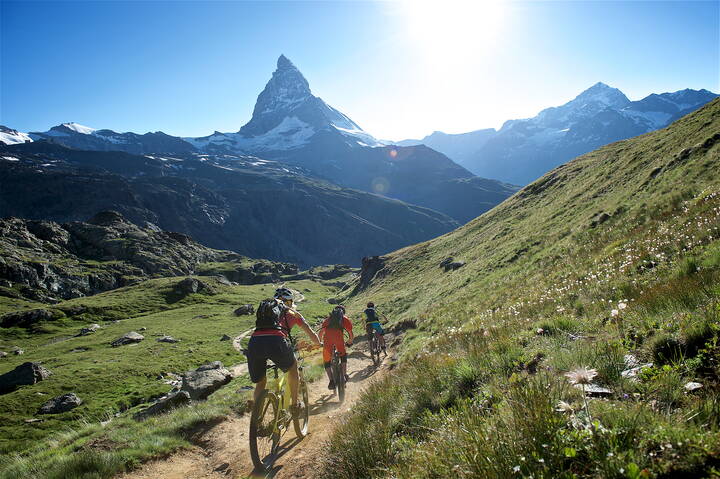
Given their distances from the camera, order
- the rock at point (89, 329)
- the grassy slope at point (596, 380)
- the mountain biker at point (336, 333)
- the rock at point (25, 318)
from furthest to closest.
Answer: the rock at point (25, 318) < the rock at point (89, 329) < the mountain biker at point (336, 333) < the grassy slope at point (596, 380)

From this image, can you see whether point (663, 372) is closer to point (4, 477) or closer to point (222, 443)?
point (222, 443)

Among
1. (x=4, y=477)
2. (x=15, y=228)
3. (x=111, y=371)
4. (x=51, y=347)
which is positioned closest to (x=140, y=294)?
(x=51, y=347)

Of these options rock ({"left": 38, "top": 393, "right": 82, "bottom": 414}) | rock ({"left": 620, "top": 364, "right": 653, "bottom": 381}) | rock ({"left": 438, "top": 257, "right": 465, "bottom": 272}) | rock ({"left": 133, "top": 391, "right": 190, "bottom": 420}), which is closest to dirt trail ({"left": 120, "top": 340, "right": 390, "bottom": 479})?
rock ({"left": 133, "top": 391, "right": 190, "bottom": 420})

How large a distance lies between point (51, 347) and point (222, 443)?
55.0m

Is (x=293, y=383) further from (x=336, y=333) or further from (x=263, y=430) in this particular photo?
(x=336, y=333)

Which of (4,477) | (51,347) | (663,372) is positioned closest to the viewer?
(663,372)

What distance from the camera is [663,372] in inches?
142

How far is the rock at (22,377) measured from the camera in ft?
91.8

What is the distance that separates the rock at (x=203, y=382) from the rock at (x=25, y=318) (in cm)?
6169

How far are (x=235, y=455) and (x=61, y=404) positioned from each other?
2500 centimetres

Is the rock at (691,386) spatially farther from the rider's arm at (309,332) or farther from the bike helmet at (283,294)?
the bike helmet at (283,294)

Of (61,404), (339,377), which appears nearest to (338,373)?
(339,377)

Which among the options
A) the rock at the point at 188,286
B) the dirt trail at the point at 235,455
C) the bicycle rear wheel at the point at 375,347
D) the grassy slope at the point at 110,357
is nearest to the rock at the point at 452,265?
the bicycle rear wheel at the point at 375,347

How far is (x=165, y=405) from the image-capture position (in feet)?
47.8
